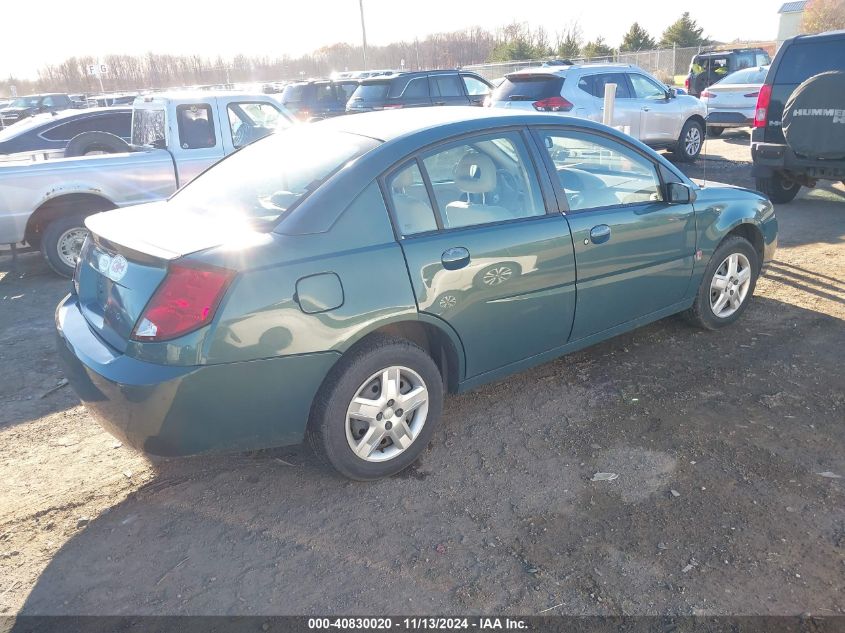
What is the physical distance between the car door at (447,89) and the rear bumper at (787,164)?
6.78 meters

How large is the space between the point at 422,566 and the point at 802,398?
261 cm

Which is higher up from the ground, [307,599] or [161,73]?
[161,73]

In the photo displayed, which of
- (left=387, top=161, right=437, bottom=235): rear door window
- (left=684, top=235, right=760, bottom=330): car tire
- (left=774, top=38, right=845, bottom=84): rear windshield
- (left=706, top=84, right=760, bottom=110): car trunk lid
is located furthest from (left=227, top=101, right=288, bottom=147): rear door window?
(left=706, top=84, right=760, bottom=110): car trunk lid

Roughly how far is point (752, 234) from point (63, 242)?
6537 millimetres

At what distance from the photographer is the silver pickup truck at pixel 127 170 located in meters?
6.66

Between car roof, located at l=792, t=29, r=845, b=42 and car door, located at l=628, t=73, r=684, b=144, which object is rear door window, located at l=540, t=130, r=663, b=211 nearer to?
car roof, located at l=792, t=29, r=845, b=42

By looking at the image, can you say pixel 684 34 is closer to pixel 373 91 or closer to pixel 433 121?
pixel 373 91

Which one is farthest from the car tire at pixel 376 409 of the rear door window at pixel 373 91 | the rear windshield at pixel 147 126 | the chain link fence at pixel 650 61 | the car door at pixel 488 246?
the chain link fence at pixel 650 61

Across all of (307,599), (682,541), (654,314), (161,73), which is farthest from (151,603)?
(161,73)

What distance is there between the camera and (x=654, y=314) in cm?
447

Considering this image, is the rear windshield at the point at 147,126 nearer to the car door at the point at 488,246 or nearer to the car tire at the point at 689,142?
the car door at the point at 488,246

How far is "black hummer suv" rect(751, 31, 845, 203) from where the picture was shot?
7.00 metres

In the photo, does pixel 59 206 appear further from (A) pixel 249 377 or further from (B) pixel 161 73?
(B) pixel 161 73

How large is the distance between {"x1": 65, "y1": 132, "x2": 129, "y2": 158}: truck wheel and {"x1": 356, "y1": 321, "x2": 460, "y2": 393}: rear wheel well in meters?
5.56
